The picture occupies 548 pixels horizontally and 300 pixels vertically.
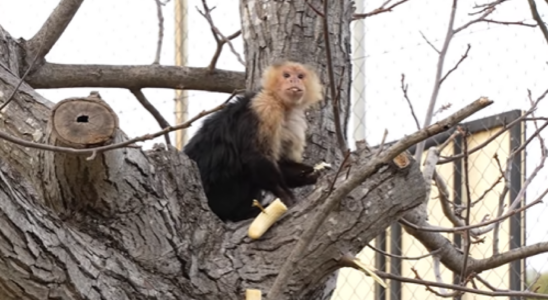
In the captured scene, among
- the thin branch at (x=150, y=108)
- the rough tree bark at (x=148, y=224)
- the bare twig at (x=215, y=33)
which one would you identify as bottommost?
the rough tree bark at (x=148, y=224)

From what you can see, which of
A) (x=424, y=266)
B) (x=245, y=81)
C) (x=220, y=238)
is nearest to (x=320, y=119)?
(x=245, y=81)

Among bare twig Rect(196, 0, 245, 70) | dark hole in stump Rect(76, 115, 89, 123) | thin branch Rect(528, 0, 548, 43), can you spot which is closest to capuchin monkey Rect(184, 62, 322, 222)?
bare twig Rect(196, 0, 245, 70)

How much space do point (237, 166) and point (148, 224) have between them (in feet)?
3.40

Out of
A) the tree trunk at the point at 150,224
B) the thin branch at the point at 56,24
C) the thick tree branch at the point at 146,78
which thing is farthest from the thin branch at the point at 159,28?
the tree trunk at the point at 150,224

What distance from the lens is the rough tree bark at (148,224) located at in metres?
2.35

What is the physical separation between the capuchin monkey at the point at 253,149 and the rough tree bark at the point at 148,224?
735 millimetres

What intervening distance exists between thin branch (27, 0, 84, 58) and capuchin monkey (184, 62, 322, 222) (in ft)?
2.43

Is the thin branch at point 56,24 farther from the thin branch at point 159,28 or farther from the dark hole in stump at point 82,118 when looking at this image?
the dark hole in stump at point 82,118

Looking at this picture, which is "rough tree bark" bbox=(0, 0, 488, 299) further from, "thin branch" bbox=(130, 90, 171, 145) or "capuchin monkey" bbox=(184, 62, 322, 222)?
"thin branch" bbox=(130, 90, 171, 145)

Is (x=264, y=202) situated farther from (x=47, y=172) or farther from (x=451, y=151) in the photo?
(x=451, y=151)

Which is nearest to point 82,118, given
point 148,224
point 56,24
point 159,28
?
point 148,224

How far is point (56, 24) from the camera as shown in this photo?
3844 mm

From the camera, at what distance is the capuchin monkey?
Result: 3572mm

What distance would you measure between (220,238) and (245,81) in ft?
4.01
